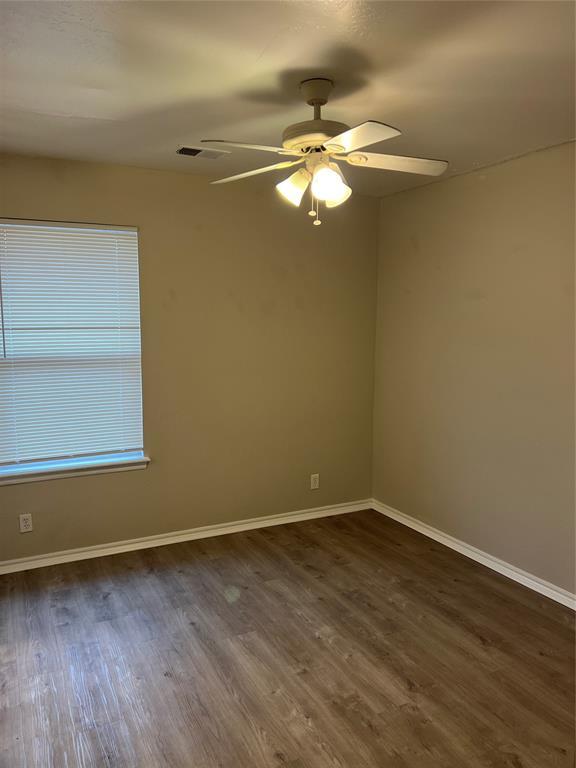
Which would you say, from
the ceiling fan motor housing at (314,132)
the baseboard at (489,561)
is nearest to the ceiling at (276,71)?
the ceiling fan motor housing at (314,132)

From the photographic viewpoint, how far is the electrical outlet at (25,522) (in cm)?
332

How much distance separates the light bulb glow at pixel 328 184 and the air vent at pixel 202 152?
3.50 ft

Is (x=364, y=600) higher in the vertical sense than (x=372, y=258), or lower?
lower

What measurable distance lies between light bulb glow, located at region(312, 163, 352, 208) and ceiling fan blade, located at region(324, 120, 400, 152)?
86 mm

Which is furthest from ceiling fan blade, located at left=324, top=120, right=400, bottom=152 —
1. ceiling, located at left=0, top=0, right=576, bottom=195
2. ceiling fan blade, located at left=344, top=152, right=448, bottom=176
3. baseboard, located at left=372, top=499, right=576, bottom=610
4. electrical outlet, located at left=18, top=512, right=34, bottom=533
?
electrical outlet, located at left=18, top=512, right=34, bottom=533

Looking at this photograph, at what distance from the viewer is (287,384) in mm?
4035

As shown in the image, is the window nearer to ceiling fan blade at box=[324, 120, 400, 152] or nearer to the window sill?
the window sill

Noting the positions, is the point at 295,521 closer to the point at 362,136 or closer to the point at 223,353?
the point at 223,353

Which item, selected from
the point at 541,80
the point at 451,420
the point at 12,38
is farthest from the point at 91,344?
the point at 541,80

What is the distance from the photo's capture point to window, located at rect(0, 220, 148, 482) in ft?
10.5

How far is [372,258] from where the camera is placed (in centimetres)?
426

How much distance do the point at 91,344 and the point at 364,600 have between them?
2250 mm

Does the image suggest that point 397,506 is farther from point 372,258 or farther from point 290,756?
point 290,756

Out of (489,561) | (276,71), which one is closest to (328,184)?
(276,71)
